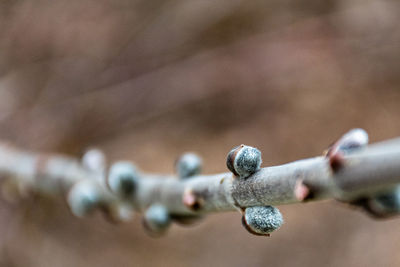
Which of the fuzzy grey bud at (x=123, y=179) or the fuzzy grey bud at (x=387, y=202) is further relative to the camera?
the fuzzy grey bud at (x=123, y=179)

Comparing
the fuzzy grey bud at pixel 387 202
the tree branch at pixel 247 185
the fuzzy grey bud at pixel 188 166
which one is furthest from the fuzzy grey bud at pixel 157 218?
the fuzzy grey bud at pixel 387 202

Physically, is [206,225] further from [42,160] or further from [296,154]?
[42,160]

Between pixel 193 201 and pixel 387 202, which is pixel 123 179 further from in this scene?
pixel 387 202

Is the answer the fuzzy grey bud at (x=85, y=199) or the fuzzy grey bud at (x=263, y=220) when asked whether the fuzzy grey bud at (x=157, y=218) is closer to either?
the fuzzy grey bud at (x=85, y=199)

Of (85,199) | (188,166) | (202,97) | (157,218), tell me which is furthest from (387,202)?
(202,97)

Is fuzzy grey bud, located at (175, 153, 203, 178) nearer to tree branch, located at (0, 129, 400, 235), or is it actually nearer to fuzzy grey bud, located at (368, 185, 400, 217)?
tree branch, located at (0, 129, 400, 235)

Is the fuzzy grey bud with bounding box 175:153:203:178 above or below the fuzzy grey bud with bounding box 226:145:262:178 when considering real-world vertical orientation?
above

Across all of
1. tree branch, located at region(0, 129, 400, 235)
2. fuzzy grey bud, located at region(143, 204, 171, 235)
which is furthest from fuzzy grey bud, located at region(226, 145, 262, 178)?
fuzzy grey bud, located at region(143, 204, 171, 235)
